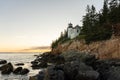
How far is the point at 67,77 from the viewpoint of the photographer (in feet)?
102

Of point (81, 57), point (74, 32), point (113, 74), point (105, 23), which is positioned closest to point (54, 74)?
point (113, 74)

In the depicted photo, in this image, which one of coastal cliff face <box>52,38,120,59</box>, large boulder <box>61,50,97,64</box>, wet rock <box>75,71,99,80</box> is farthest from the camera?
coastal cliff face <box>52,38,120,59</box>

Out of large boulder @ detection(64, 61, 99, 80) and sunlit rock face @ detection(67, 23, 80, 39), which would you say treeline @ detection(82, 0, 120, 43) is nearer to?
sunlit rock face @ detection(67, 23, 80, 39)

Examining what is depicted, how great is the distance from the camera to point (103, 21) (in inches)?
3248

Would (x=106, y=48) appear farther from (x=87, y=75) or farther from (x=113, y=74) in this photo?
(x=87, y=75)

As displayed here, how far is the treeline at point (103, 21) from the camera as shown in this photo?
70188mm

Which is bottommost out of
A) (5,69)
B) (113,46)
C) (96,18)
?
(5,69)

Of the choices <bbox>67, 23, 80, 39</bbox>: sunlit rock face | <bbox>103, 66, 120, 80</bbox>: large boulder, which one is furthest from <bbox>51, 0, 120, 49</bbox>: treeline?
<bbox>103, 66, 120, 80</bbox>: large boulder

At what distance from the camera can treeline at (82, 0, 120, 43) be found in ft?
230

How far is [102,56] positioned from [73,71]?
107 feet

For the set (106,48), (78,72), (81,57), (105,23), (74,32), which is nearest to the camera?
(78,72)

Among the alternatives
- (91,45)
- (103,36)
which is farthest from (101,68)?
(91,45)

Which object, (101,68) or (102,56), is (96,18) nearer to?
(102,56)

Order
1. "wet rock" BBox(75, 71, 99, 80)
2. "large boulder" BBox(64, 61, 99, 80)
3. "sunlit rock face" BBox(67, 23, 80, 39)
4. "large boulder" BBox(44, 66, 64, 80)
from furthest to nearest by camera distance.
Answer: "sunlit rock face" BBox(67, 23, 80, 39) → "large boulder" BBox(64, 61, 99, 80) → "wet rock" BBox(75, 71, 99, 80) → "large boulder" BBox(44, 66, 64, 80)
